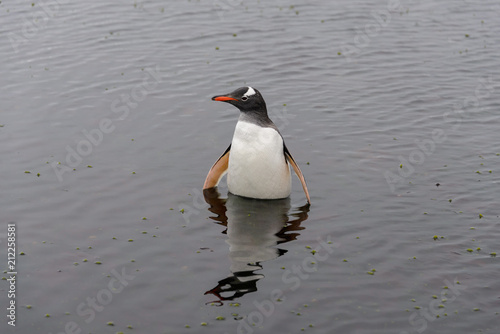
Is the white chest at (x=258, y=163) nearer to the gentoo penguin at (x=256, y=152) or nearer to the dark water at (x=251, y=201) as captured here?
the gentoo penguin at (x=256, y=152)

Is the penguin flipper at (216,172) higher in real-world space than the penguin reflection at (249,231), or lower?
higher

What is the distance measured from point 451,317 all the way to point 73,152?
7.51 metres

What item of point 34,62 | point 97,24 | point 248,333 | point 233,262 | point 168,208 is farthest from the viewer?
point 97,24

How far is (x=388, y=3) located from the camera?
885 inches

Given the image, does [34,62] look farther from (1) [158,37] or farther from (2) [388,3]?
(2) [388,3]

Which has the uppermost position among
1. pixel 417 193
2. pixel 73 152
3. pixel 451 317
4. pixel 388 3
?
pixel 388 3

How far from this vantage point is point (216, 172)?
11.7 m

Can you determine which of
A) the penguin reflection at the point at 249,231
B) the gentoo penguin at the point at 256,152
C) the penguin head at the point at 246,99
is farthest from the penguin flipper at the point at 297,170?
the penguin head at the point at 246,99

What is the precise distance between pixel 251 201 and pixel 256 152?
2.98 feet

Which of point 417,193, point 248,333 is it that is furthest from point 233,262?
point 417,193

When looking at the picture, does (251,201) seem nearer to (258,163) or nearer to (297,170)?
(258,163)

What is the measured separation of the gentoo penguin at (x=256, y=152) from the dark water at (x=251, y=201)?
0.36m

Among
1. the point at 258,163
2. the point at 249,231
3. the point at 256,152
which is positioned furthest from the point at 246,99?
the point at 249,231

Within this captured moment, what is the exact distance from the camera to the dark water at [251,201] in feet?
28.1
